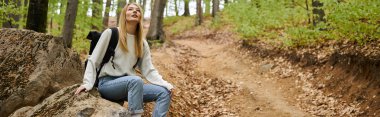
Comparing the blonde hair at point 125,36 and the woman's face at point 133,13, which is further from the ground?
the woman's face at point 133,13

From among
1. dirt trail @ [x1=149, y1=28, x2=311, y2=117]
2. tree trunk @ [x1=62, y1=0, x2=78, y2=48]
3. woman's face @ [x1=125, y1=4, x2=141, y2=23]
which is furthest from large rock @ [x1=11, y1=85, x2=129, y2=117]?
tree trunk @ [x1=62, y1=0, x2=78, y2=48]

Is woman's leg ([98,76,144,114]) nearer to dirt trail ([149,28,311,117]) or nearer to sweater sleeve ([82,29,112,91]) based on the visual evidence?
sweater sleeve ([82,29,112,91])

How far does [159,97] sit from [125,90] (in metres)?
0.43

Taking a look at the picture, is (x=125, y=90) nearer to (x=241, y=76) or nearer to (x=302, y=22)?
(x=241, y=76)

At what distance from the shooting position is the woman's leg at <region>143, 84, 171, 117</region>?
14.0 feet

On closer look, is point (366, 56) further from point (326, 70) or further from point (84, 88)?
point (84, 88)

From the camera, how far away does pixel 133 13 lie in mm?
4461

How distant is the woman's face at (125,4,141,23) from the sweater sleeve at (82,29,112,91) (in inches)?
11.7

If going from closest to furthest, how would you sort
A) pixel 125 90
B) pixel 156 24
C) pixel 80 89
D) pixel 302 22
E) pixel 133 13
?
pixel 80 89 < pixel 125 90 < pixel 133 13 < pixel 302 22 < pixel 156 24

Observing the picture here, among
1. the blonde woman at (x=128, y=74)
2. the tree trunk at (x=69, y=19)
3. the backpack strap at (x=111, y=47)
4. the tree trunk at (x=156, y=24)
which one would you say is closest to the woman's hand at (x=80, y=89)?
the blonde woman at (x=128, y=74)

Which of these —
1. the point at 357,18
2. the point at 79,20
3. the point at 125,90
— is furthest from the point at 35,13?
the point at 79,20

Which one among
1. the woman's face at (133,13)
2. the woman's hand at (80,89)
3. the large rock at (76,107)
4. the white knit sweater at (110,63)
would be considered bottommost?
the large rock at (76,107)

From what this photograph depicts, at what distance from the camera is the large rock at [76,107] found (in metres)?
3.71

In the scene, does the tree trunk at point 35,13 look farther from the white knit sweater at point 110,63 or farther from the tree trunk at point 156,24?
the tree trunk at point 156,24
